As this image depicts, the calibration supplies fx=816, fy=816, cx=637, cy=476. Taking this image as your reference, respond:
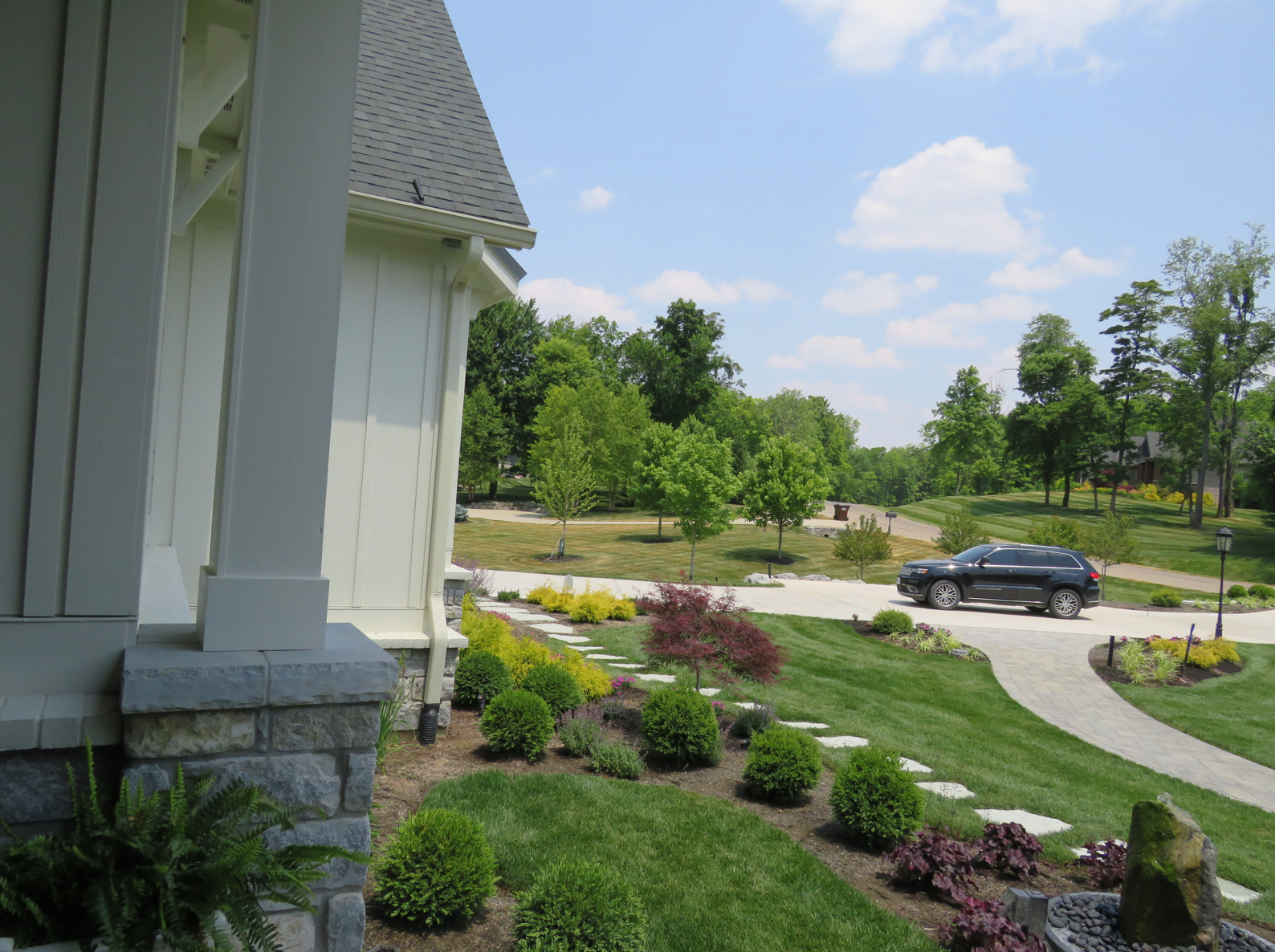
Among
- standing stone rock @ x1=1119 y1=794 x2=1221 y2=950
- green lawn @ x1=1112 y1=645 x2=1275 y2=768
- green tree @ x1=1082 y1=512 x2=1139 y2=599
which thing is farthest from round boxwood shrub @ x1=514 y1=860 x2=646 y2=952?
green tree @ x1=1082 y1=512 x2=1139 y2=599

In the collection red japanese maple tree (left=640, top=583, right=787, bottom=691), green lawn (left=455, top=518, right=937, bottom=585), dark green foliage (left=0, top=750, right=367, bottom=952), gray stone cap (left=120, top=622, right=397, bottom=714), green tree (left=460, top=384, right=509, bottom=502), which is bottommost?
green lawn (left=455, top=518, right=937, bottom=585)

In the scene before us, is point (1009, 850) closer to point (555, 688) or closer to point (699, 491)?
point (555, 688)

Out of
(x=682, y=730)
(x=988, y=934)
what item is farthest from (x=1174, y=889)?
(x=682, y=730)

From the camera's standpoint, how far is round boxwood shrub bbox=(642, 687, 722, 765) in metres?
5.89

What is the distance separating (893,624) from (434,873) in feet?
40.5

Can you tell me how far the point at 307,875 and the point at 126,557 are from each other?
968 mm

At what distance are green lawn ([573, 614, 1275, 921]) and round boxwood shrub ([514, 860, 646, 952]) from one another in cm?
297

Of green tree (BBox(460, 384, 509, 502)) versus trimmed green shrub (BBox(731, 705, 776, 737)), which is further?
green tree (BBox(460, 384, 509, 502))

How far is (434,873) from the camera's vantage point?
3.31 metres

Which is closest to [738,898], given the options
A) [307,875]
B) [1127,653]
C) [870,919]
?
[870,919]

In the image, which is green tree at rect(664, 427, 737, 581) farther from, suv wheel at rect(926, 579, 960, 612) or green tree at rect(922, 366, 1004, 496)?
green tree at rect(922, 366, 1004, 496)

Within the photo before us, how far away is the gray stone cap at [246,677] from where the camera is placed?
80.4 inches

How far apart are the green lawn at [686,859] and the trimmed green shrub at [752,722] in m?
1.55

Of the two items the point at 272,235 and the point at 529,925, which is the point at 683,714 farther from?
the point at 272,235
